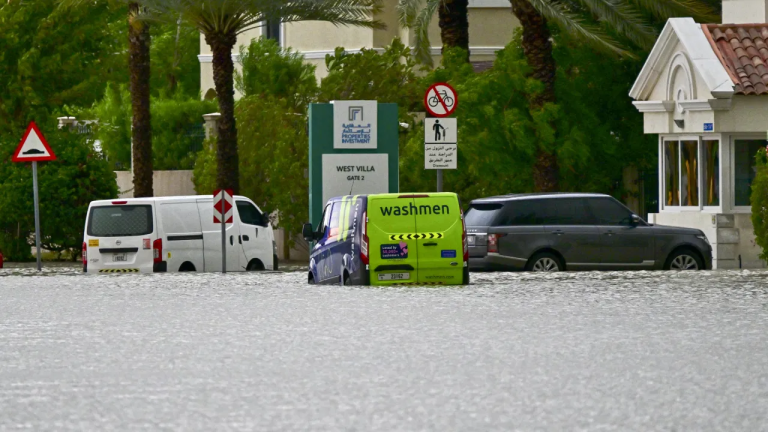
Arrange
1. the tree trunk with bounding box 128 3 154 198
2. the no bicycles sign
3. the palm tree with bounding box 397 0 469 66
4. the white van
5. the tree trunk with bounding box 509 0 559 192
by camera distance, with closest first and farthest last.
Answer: the no bicycles sign, the white van, the tree trunk with bounding box 509 0 559 192, the palm tree with bounding box 397 0 469 66, the tree trunk with bounding box 128 3 154 198

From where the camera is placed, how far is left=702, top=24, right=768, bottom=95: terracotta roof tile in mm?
32938

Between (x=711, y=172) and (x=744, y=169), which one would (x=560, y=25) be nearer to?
(x=711, y=172)

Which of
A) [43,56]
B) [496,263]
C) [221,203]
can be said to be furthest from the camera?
[43,56]

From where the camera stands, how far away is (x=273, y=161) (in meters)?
42.3

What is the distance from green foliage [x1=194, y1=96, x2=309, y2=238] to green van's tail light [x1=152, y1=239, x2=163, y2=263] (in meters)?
11.7

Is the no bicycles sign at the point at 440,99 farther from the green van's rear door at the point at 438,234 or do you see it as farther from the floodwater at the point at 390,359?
the floodwater at the point at 390,359

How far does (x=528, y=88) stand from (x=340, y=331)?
21973 millimetres

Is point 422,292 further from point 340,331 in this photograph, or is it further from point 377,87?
point 377,87

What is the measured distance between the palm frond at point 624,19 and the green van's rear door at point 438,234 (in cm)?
1501

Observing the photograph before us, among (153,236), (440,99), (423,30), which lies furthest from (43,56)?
(440,99)

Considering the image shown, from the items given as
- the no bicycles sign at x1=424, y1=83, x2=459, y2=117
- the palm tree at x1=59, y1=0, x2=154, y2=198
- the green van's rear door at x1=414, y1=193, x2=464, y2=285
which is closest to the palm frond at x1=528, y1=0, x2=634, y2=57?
the no bicycles sign at x1=424, y1=83, x2=459, y2=117

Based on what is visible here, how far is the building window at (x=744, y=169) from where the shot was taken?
33.5 meters

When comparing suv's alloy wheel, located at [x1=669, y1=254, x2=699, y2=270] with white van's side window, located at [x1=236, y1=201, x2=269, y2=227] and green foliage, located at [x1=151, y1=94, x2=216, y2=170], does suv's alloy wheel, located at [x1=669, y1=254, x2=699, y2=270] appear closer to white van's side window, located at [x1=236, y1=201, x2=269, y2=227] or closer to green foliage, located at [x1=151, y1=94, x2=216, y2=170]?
white van's side window, located at [x1=236, y1=201, x2=269, y2=227]

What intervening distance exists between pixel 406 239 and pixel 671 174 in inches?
506
